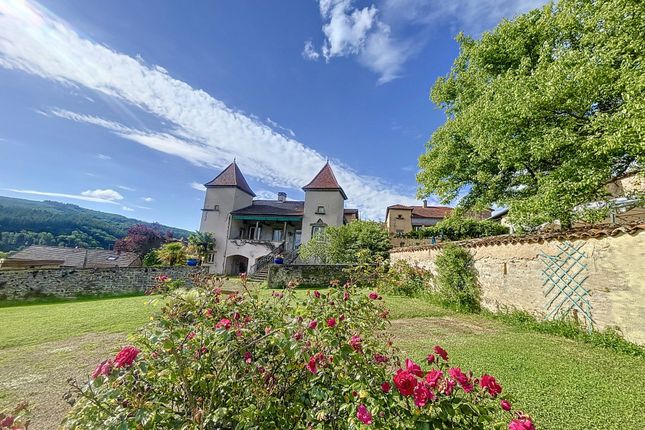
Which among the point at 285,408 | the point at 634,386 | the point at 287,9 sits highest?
the point at 287,9

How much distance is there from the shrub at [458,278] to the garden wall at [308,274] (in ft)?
19.6

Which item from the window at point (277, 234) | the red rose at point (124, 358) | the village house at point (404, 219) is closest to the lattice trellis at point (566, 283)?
the red rose at point (124, 358)

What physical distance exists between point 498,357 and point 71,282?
18.5m

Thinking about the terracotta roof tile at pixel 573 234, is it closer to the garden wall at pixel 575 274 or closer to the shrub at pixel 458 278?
the garden wall at pixel 575 274

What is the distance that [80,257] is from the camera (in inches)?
1108

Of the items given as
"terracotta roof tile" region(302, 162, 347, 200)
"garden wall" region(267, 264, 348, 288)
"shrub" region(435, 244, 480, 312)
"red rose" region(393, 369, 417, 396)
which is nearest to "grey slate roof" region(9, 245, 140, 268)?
"terracotta roof tile" region(302, 162, 347, 200)

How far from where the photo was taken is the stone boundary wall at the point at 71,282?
1238cm

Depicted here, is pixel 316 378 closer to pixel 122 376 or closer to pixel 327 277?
pixel 122 376

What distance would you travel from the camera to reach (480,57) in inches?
441

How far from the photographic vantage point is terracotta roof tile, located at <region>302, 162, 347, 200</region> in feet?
77.6

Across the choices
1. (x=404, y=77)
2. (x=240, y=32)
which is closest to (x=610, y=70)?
(x=404, y=77)

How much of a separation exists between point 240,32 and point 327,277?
12234mm

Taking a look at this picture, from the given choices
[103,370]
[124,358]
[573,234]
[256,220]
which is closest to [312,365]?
[124,358]

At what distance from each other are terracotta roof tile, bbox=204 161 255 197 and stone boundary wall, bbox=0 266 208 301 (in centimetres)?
1154
